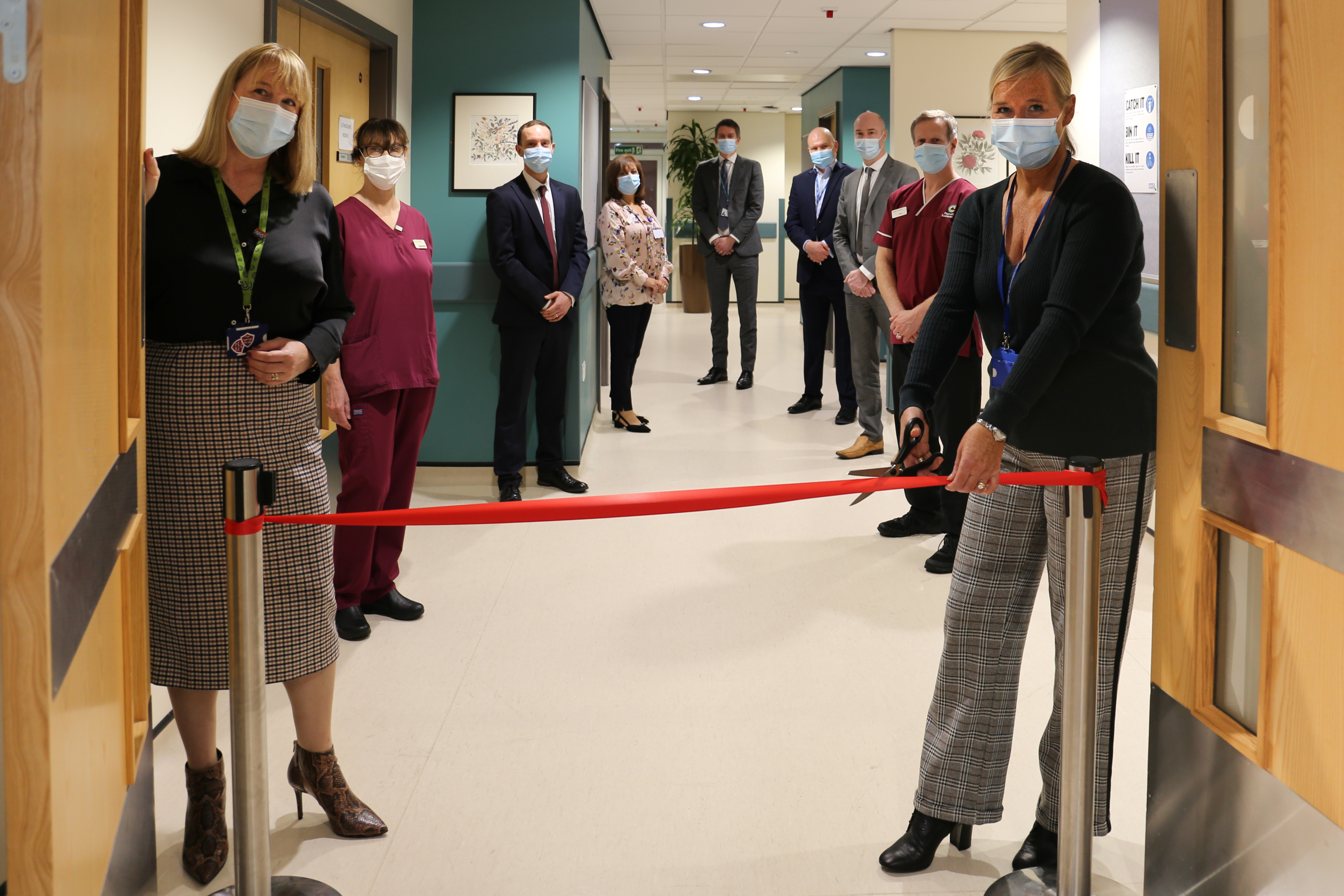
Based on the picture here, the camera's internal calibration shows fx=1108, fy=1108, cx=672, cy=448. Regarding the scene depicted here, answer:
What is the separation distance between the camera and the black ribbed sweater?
1.82 metres

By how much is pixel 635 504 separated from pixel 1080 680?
0.79 meters

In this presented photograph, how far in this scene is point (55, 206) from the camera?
1.17m

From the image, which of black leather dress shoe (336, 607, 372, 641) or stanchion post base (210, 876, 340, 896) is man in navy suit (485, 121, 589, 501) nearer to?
black leather dress shoe (336, 607, 372, 641)

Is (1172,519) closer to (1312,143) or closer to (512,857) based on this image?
(1312,143)

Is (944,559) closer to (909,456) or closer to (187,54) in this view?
(909,456)

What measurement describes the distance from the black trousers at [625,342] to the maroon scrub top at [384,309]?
298 cm

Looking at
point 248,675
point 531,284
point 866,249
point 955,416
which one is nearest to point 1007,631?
point 248,675

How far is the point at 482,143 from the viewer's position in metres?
5.35

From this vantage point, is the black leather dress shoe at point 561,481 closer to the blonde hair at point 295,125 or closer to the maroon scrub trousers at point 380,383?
the maroon scrub trousers at point 380,383

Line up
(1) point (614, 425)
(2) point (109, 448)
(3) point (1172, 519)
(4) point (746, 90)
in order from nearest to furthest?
1. (2) point (109, 448)
2. (3) point (1172, 519)
3. (1) point (614, 425)
4. (4) point (746, 90)

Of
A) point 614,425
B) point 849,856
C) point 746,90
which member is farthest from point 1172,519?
point 746,90

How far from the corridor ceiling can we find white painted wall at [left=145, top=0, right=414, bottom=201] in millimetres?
4028

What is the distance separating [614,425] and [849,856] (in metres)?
4.92

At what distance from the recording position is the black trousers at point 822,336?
6.89 m
